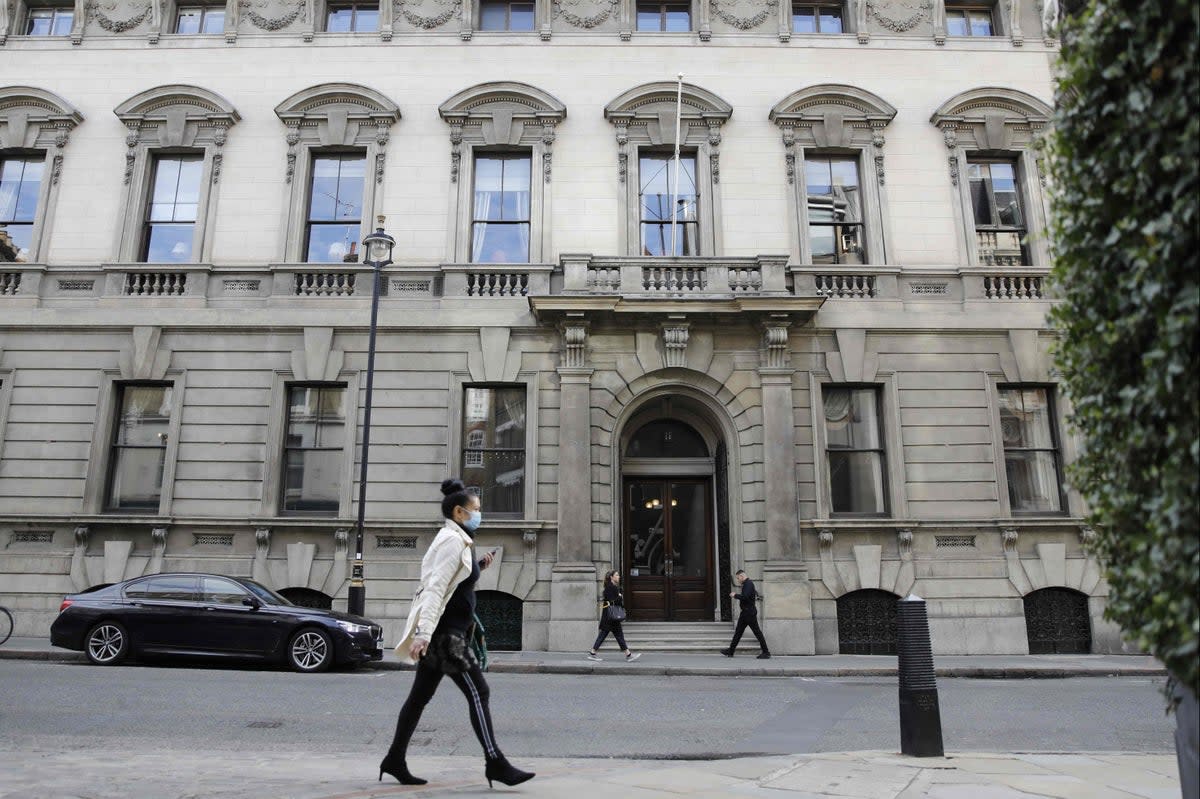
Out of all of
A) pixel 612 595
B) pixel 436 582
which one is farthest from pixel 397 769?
pixel 612 595

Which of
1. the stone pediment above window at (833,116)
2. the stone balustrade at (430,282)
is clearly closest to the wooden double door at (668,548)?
the stone balustrade at (430,282)

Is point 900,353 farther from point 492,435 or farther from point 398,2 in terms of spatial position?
point 398,2

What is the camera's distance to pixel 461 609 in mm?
5621

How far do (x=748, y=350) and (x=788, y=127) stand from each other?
17.7 feet

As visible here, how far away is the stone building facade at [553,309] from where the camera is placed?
53.3 ft

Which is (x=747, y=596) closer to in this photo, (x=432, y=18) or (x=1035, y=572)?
(x=1035, y=572)

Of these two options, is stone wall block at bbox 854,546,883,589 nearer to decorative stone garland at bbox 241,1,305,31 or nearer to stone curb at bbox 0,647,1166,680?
stone curb at bbox 0,647,1166,680

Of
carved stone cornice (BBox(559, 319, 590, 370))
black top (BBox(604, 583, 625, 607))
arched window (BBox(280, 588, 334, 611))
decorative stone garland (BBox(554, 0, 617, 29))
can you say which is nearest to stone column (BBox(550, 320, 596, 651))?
carved stone cornice (BBox(559, 319, 590, 370))

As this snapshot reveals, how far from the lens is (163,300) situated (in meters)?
17.3

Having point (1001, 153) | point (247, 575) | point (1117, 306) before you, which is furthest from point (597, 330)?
point (1117, 306)

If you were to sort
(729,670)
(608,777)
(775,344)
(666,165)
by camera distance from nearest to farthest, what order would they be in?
(608,777) → (729,670) → (775,344) → (666,165)

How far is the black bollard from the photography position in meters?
6.78

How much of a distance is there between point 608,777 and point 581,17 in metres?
17.5

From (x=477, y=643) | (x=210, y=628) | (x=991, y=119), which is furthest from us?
(x=991, y=119)
